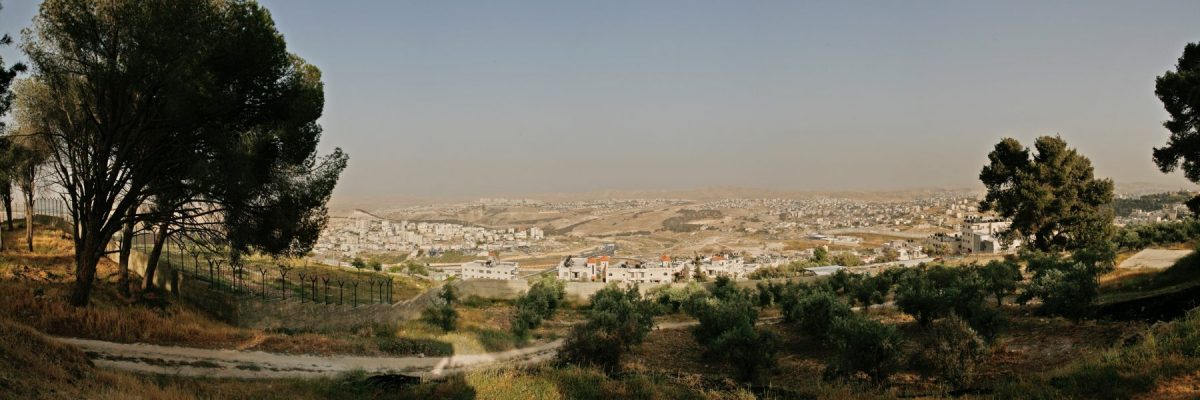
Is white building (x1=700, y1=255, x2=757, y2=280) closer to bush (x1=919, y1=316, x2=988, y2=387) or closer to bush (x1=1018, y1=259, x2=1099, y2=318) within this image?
bush (x1=1018, y1=259, x2=1099, y2=318)

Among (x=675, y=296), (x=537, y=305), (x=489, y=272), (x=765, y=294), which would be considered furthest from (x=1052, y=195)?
(x=489, y=272)

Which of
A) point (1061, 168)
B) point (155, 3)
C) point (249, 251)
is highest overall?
point (155, 3)

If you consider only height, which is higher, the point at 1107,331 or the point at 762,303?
the point at 1107,331

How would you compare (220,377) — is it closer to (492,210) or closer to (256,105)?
(256,105)

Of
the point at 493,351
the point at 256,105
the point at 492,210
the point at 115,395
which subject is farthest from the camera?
the point at 492,210

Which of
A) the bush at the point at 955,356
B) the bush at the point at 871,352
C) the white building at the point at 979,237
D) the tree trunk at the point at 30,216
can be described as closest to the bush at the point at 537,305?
the bush at the point at 871,352

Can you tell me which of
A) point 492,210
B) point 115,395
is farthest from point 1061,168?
point 492,210

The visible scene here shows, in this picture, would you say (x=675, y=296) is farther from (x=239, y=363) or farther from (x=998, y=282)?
(x=239, y=363)

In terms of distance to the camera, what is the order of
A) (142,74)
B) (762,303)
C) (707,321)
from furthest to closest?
(762,303) < (707,321) < (142,74)
